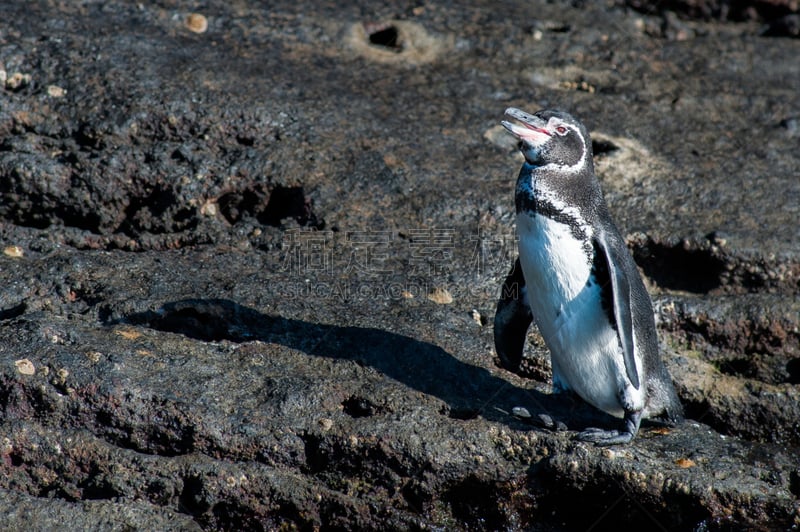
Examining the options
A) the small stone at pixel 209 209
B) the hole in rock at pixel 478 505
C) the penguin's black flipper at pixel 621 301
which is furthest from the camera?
the small stone at pixel 209 209

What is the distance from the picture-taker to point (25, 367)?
313cm

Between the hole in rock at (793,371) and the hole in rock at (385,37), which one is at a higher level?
the hole in rock at (385,37)

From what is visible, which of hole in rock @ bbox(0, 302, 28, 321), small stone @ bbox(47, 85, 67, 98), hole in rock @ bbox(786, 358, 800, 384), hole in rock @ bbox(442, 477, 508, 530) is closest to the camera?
hole in rock @ bbox(442, 477, 508, 530)

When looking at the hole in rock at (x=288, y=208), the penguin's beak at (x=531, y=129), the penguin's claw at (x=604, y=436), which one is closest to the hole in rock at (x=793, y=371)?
the penguin's claw at (x=604, y=436)

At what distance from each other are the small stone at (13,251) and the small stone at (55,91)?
1065 millimetres

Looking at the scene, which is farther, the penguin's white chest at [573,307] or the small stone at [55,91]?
the small stone at [55,91]

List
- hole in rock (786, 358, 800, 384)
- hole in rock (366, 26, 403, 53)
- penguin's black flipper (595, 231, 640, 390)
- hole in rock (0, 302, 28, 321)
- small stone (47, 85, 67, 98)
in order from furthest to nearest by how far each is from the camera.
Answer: hole in rock (366, 26, 403, 53)
small stone (47, 85, 67, 98)
hole in rock (786, 358, 800, 384)
hole in rock (0, 302, 28, 321)
penguin's black flipper (595, 231, 640, 390)

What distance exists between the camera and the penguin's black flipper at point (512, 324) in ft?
12.0

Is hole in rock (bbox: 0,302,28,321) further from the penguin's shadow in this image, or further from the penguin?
the penguin

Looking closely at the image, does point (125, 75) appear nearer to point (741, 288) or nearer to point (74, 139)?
point (74, 139)

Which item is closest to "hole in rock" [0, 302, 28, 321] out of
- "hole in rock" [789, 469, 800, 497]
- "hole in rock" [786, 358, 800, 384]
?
"hole in rock" [789, 469, 800, 497]

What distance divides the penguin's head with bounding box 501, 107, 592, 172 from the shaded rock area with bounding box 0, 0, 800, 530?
86 cm

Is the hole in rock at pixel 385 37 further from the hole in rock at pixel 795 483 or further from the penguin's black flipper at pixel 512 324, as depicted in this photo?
the hole in rock at pixel 795 483

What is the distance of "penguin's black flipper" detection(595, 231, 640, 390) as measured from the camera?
3.29 m
